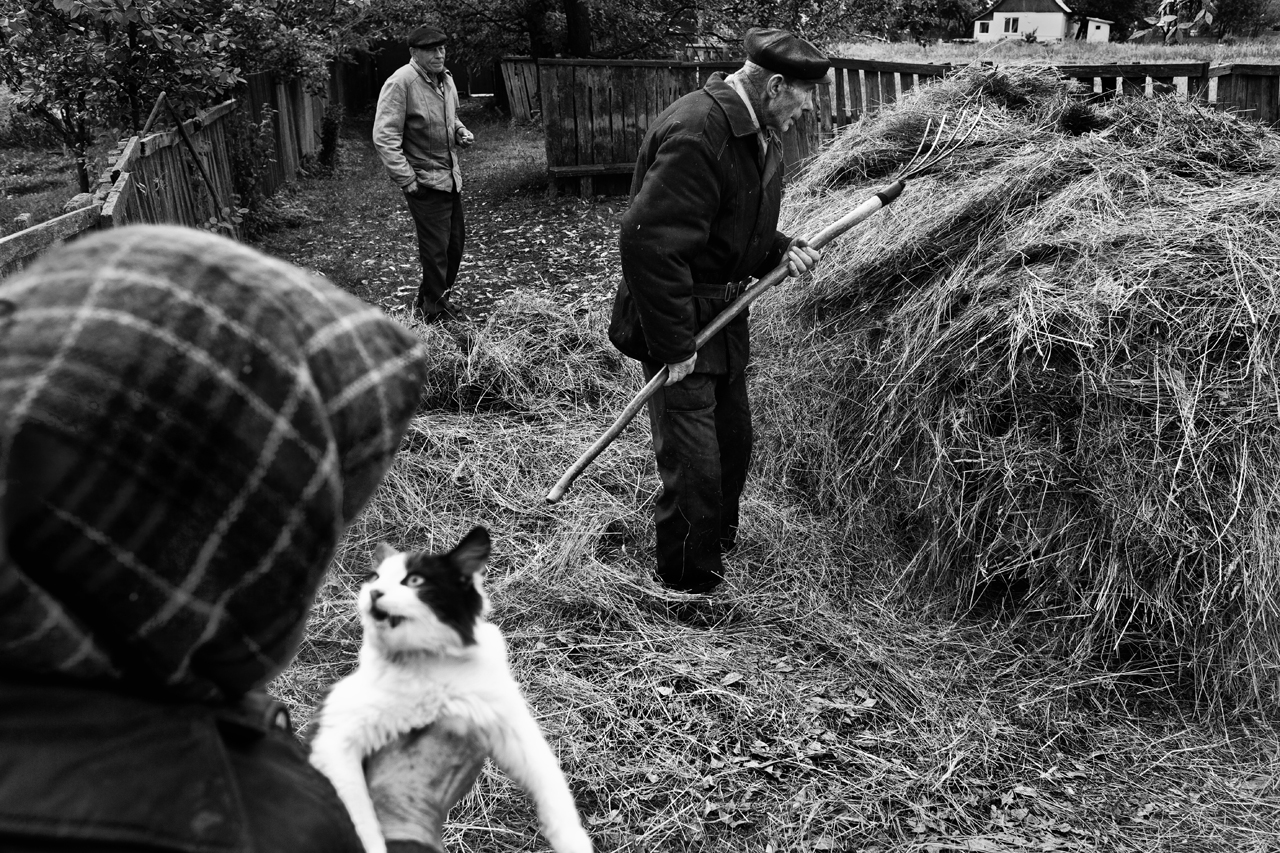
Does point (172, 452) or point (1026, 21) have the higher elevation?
point (1026, 21)

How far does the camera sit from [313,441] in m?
0.95

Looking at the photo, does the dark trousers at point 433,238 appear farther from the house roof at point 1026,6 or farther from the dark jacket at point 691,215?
the house roof at point 1026,6

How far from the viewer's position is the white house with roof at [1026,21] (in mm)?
60031

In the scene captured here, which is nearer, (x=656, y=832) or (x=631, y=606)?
(x=656, y=832)

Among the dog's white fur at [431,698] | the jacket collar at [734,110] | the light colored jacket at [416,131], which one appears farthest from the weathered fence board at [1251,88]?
the dog's white fur at [431,698]

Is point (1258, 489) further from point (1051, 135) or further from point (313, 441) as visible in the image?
point (313, 441)

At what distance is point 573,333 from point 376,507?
2150 mm

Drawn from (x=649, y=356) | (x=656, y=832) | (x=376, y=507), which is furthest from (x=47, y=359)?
(x=376, y=507)

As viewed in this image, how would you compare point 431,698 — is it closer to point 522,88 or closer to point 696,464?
point 696,464

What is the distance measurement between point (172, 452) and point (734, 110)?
321cm

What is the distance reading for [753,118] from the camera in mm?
3754

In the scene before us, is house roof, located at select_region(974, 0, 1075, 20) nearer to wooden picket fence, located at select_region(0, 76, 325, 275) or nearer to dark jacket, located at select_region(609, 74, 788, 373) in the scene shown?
wooden picket fence, located at select_region(0, 76, 325, 275)

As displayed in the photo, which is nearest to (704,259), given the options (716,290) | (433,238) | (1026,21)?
(716,290)

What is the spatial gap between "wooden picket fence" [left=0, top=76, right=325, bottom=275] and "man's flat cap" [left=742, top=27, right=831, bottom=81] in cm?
299
